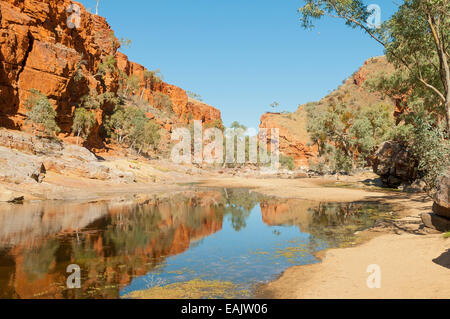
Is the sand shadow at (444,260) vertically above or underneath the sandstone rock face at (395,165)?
underneath

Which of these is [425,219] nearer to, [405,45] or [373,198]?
[405,45]

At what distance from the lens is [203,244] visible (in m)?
13.7

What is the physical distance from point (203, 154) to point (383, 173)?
266ft

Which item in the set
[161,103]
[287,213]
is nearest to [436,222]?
[287,213]

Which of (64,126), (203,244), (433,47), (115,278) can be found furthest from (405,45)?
(64,126)

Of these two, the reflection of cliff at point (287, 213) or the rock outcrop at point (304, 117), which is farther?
the rock outcrop at point (304, 117)

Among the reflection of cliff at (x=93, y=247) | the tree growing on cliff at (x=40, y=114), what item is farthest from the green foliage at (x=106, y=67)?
the reflection of cliff at (x=93, y=247)

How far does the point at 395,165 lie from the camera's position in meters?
34.2

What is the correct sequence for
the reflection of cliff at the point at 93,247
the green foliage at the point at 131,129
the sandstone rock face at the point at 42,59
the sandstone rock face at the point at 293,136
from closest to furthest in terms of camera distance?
the reflection of cliff at the point at 93,247 < the sandstone rock face at the point at 42,59 < the green foliage at the point at 131,129 < the sandstone rock face at the point at 293,136

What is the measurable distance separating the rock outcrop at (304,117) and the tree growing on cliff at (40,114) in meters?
95.9

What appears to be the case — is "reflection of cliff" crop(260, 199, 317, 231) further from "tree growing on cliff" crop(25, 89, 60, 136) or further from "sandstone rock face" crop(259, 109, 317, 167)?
"sandstone rock face" crop(259, 109, 317, 167)

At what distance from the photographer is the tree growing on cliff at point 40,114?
140 feet

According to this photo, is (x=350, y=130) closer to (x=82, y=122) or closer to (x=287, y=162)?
(x=82, y=122)

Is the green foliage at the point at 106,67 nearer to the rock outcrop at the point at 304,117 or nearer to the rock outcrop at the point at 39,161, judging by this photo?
the rock outcrop at the point at 39,161
